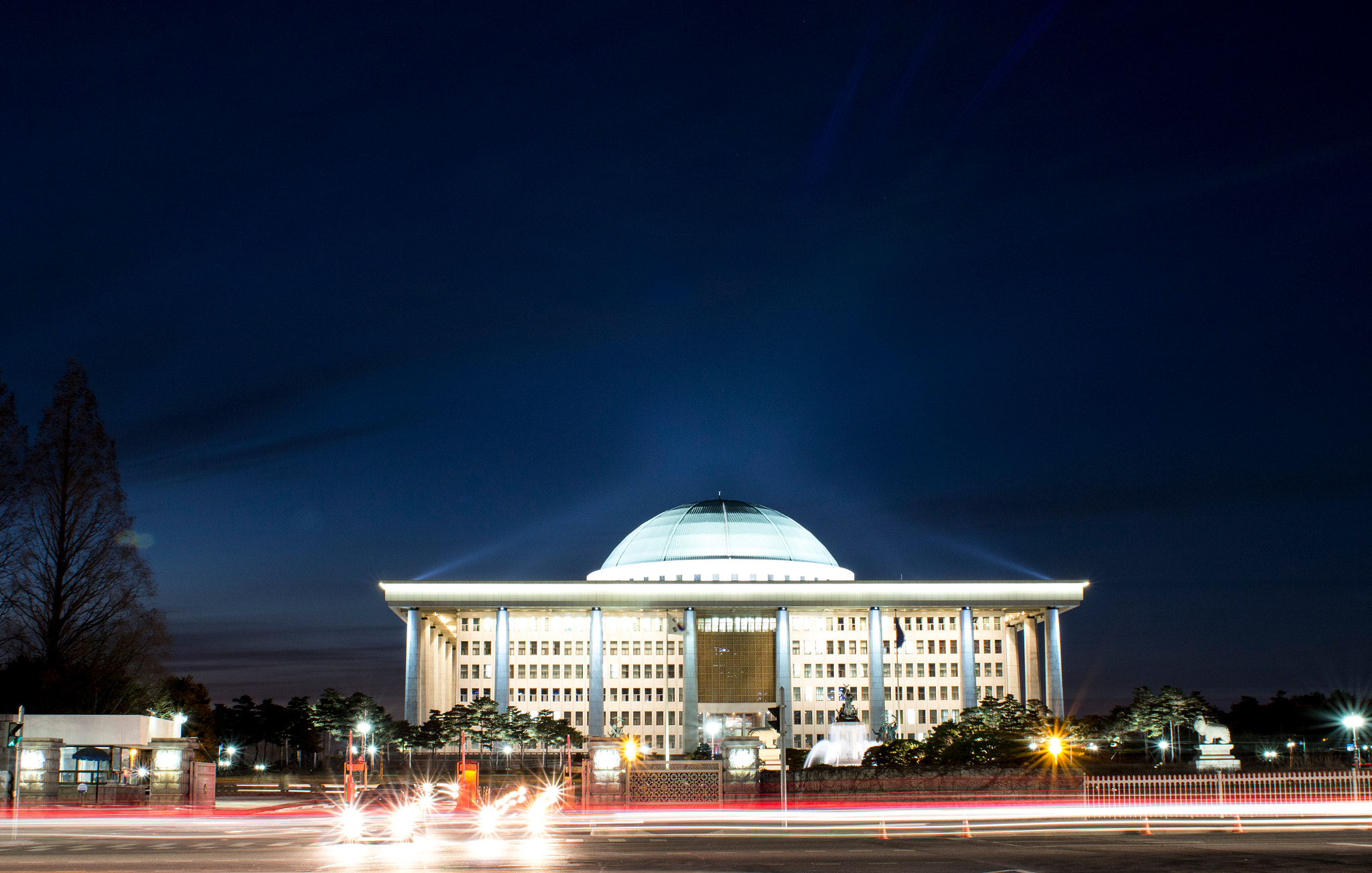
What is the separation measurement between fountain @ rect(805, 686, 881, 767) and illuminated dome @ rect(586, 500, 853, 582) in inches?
2054

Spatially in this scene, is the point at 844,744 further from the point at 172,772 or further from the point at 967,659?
the point at 967,659

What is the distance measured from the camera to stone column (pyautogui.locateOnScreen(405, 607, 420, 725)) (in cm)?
10312

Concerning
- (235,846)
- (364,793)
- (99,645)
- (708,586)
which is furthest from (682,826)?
(708,586)

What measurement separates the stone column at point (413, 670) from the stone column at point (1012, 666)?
56531 millimetres

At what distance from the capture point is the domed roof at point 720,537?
413 ft

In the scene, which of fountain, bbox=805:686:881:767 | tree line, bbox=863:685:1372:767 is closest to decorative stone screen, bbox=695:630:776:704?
tree line, bbox=863:685:1372:767

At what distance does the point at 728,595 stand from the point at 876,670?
14687 millimetres

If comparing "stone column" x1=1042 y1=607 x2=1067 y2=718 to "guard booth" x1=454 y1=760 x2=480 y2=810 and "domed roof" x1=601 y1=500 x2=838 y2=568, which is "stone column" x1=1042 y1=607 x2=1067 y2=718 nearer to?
"domed roof" x1=601 y1=500 x2=838 y2=568

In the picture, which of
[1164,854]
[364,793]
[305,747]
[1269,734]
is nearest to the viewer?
[1164,854]

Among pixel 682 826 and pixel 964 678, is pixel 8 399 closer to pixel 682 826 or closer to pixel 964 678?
pixel 682 826

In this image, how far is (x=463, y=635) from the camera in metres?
121

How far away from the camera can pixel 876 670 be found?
109 m

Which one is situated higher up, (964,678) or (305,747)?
(964,678)

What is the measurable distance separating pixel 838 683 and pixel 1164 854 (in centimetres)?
9382
